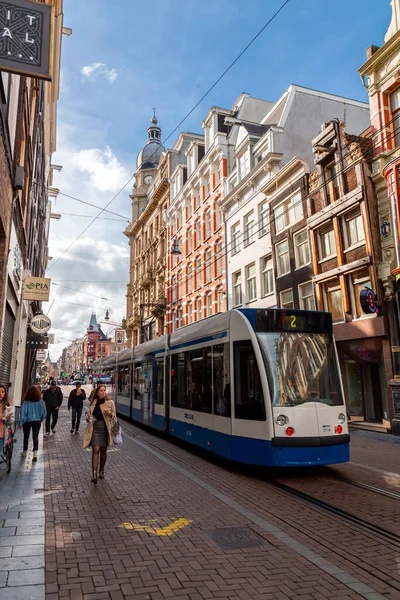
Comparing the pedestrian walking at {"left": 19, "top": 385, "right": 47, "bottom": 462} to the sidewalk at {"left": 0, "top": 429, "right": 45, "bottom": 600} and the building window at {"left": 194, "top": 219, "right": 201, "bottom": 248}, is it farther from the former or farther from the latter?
the building window at {"left": 194, "top": 219, "right": 201, "bottom": 248}

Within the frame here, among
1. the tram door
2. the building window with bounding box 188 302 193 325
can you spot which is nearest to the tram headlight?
the tram door

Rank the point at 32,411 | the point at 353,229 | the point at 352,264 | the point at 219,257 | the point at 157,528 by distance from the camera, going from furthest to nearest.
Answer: the point at 219,257, the point at 353,229, the point at 352,264, the point at 32,411, the point at 157,528

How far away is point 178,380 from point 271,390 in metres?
4.85

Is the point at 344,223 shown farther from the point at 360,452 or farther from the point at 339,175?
the point at 360,452

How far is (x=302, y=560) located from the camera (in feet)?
15.5

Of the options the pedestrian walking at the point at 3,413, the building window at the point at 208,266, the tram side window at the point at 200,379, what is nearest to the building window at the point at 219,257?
the building window at the point at 208,266

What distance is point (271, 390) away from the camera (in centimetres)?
853

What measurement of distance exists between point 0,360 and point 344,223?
1431 cm

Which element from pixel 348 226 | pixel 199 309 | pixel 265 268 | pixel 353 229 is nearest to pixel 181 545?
pixel 353 229

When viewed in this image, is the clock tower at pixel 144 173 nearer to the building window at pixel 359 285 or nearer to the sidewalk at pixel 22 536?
the building window at pixel 359 285

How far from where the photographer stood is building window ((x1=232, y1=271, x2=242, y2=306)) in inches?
1124

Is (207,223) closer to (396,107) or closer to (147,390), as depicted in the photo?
(396,107)

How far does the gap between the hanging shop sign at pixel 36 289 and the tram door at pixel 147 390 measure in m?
4.36

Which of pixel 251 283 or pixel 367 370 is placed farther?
pixel 251 283
